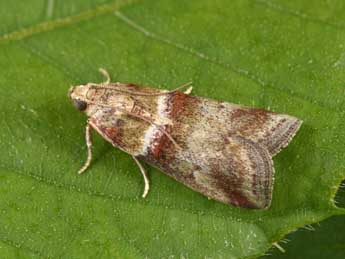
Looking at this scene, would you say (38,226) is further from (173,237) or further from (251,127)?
(251,127)

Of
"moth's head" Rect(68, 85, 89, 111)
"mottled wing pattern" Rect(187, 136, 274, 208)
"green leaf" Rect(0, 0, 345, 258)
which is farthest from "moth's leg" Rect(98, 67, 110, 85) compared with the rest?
"mottled wing pattern" Rect(187, 136, 274, 208)

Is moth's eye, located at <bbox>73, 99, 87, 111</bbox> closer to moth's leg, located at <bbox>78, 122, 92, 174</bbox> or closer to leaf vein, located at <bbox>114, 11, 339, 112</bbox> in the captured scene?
moth's leg, located at <bbox>78, 122, 92, 174</bbox>

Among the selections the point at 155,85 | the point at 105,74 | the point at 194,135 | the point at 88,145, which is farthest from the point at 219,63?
the point at 88,145

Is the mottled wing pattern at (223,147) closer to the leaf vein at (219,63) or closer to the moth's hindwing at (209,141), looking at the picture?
the moth's hindwing at (209,141)

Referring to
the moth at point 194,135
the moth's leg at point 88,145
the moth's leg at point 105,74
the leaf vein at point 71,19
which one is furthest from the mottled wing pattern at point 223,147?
the leaf vein at point 71,19

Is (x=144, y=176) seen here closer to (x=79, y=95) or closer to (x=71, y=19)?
(x=79, y=95)

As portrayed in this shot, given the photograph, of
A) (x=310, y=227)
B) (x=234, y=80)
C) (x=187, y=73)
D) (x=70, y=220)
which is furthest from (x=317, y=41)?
(x=70, y=220)

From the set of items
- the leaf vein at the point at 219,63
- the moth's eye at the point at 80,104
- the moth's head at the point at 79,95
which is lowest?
the moth's eye at the point at 80,104
